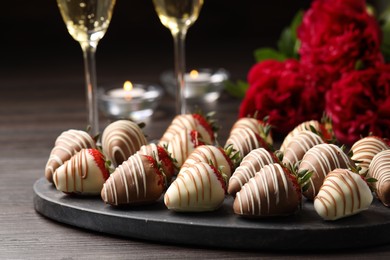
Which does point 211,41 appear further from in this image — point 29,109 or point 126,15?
point 29,109

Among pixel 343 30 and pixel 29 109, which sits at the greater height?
pixel 343 30

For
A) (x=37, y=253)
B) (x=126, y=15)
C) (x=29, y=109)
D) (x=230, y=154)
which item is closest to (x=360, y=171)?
(x=230, y=154)

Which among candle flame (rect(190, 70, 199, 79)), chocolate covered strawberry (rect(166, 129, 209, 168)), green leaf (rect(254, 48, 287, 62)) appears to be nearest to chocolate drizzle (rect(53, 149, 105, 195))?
chocolate covered strawberry (rect(166, 129, 209, 168))

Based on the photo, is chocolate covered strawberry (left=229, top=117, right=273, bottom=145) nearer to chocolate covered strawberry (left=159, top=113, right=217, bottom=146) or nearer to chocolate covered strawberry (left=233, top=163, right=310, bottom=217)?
chocolate covered strawberry (left=159, top=113, right=217, bottom=146)

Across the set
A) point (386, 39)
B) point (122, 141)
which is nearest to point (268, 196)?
point (122, 141)

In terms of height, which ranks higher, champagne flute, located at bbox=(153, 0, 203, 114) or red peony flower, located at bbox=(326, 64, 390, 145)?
champagne flute, located at bbox=(153, 0, 203, 114)

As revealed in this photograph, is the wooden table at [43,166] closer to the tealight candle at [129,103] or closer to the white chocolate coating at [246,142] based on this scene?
the tealight candle at [129,103]
